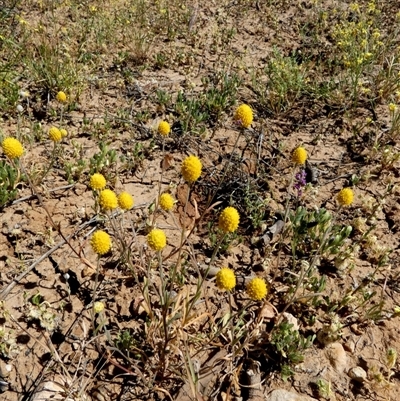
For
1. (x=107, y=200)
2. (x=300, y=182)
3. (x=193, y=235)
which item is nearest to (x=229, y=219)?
(x=107, y=200)

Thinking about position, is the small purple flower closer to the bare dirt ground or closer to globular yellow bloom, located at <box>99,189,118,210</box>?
the bare dirt ground

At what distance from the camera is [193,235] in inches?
143

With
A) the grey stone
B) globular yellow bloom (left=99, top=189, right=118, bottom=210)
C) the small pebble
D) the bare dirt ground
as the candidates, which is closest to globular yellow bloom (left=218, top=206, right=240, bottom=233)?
the bare dirt ground

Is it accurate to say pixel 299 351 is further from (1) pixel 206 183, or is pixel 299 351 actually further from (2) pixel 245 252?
(1) pixel 206 183

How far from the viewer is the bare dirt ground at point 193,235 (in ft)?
8.89

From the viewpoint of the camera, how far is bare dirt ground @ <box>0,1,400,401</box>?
107 inches

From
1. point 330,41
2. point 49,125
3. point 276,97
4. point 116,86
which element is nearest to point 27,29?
point 116,86

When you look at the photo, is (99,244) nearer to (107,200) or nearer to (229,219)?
(107,200)

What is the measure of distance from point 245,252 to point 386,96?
3065mm

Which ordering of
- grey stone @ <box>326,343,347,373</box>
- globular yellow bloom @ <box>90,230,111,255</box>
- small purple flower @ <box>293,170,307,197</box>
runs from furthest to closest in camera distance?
small purple flower @ <box>293,170,307,197</box> < grey stone @ <box>326,343,347,373</box> < globular yellow bloom @ <box>90,230,111,255</box>

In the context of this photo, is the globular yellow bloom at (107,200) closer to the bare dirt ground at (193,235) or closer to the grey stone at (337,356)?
the bare dirt ground at (193,235)

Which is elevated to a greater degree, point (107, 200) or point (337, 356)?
point (107, 200)

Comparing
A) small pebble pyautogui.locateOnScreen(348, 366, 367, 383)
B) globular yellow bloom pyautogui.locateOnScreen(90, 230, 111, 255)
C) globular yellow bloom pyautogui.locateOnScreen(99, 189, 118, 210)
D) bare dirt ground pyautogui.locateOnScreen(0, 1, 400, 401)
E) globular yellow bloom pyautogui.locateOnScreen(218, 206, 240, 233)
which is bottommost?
small pebble pyautogui.locateOnScreen(348, 366, 367, 383)

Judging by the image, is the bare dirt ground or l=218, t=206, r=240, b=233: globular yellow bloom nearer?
l=218, t=206, r=240, b=233: globular yellow bloom
